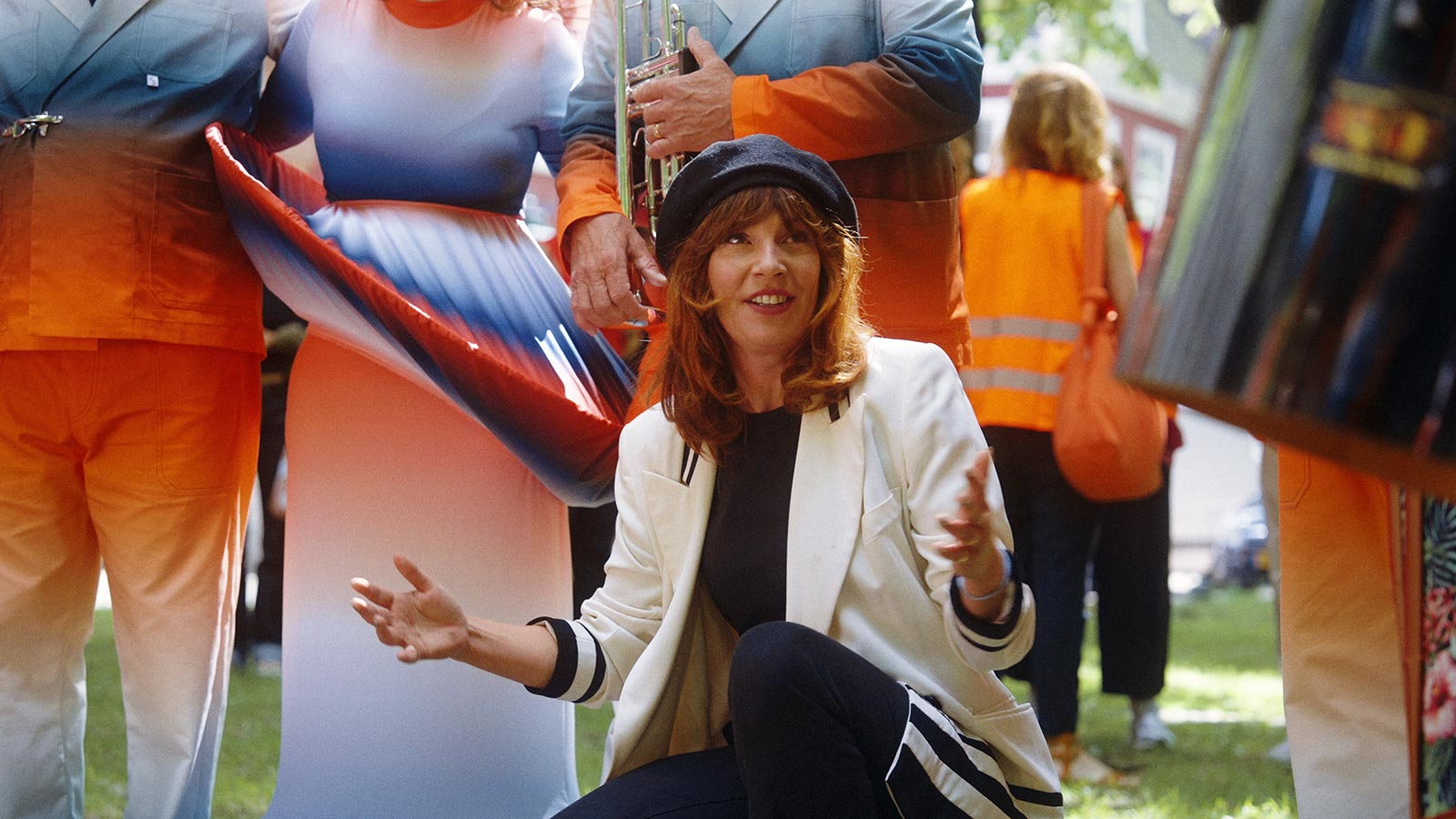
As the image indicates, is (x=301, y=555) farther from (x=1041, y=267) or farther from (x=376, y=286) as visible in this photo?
(x=1041, y=267)

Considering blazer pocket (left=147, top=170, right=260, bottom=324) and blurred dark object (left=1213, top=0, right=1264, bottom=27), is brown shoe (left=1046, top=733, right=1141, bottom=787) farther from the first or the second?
blurred dark object (left=1213, top=0, right=1264, bottom=27)

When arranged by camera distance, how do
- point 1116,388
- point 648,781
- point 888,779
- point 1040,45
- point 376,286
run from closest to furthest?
point 888,779, point 648,781, point 376,286, point 1116,388, point 1040,45

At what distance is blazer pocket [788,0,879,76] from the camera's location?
281 cm

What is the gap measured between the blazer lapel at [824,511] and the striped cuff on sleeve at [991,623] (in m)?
0.20

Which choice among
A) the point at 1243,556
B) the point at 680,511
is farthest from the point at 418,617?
the point at 1243,556

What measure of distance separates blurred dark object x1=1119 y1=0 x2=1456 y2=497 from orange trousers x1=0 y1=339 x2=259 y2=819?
234 cm

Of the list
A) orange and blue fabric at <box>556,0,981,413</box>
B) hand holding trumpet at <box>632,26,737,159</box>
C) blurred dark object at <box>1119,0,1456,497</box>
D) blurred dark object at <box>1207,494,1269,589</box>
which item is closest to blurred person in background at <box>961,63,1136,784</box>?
orange and blue fabric at <box>556,0,981,413</box>

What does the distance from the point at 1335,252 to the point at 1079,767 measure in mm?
3686

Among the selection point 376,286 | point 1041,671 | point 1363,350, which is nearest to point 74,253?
point 376,286

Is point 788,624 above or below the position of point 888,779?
above

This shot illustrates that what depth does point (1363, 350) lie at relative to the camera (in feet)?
3.30

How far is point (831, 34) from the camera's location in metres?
2.82

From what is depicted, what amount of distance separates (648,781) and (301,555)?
3.48 feet

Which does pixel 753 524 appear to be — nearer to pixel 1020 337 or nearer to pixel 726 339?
pixel 726 339
